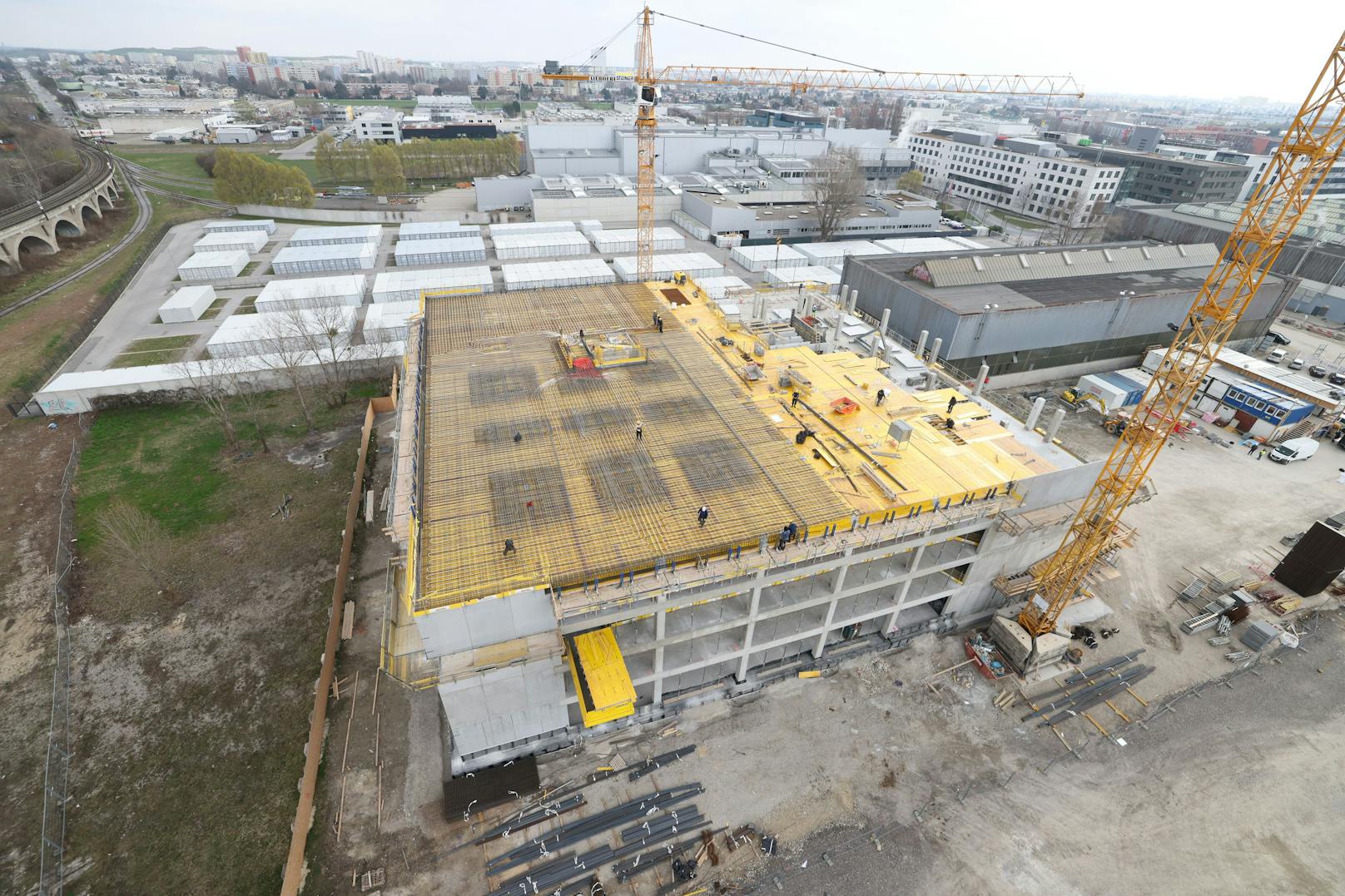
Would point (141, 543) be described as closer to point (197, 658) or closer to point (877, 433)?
point (197, 658)

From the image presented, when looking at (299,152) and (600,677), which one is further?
(299,152)

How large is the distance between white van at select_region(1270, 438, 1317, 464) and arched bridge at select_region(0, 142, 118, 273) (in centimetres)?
15621

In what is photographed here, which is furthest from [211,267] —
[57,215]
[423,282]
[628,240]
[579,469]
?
[579,469]

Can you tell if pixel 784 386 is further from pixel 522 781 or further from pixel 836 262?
pixel 836 262

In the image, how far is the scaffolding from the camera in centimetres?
2669

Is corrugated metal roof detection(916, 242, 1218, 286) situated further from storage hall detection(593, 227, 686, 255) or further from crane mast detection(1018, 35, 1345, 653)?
storage hall detection(593, 227, 686, 255)

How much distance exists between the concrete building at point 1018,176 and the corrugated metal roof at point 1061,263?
54.8 m

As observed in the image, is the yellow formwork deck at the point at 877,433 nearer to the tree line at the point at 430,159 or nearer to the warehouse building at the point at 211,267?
the warehouse building at the point at 211,267

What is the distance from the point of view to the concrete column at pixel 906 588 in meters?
32.0

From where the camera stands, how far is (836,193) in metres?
104

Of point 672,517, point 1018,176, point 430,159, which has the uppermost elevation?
point 1018,176

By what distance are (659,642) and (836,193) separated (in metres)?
98.0

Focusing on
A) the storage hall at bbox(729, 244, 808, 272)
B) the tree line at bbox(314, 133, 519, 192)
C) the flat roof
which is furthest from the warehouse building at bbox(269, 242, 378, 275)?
the storage hall at bbox(729, 244, 808, 272)

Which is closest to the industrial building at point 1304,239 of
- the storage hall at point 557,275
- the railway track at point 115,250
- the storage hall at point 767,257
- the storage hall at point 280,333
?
the storage hall at point 767,257
